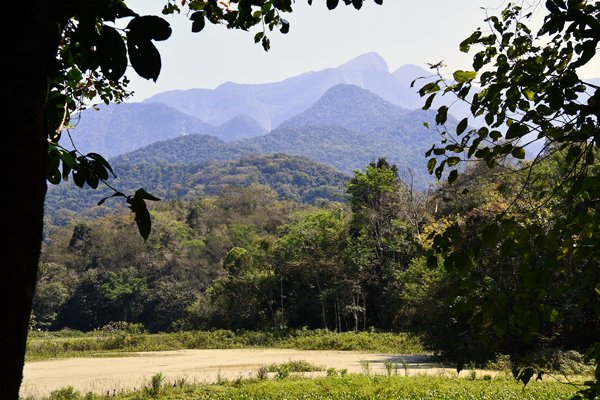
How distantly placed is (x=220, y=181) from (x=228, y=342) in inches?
3426

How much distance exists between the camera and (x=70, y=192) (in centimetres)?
12888

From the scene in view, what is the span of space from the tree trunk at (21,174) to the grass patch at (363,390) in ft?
27.3

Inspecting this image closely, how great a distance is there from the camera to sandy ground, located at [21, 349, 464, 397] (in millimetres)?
13281

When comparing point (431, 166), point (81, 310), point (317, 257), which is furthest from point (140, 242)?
point (431, 166)

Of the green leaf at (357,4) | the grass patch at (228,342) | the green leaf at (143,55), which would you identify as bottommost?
the grass patch at (228,342)

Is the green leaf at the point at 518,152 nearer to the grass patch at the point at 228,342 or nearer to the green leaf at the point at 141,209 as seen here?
the green leaf at the point at 141,209

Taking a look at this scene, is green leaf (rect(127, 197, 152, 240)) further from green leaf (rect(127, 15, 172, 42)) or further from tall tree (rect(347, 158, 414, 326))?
tall tree (rect(347, 158, 414, 326))

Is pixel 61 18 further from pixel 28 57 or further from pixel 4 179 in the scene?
pixel 4 179

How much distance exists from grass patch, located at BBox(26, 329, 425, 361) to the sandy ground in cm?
121

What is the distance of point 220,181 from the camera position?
110 metres

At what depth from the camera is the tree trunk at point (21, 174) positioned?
2.01ft

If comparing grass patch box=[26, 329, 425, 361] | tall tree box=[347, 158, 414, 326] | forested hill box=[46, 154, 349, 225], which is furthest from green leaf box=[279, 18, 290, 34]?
forested hill box=[46, 154, 349, 225]

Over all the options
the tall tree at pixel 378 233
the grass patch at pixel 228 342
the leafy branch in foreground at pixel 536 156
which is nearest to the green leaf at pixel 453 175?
the leafy branch in foreground at pixel 536 156

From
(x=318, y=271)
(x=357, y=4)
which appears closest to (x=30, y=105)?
(x=357, y=4)
